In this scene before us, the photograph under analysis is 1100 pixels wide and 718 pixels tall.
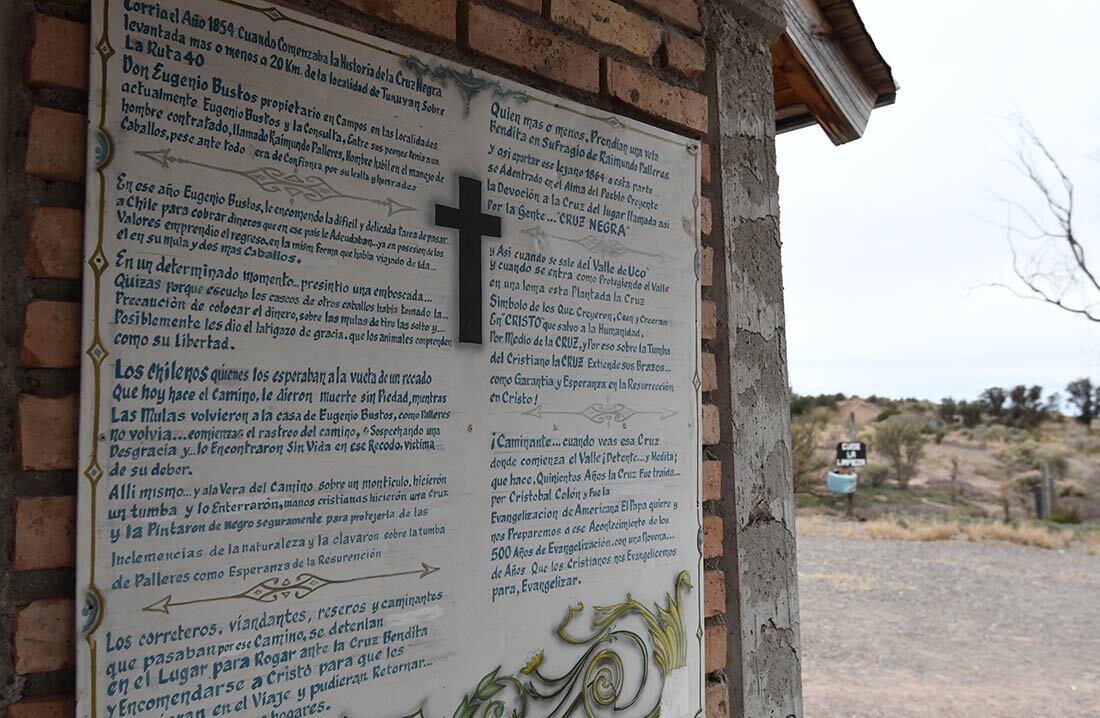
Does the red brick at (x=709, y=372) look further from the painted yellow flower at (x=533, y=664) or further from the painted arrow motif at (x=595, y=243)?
the painted yellow flower at (x=533, y=664)

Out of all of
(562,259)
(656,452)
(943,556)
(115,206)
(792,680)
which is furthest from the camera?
(943,556)

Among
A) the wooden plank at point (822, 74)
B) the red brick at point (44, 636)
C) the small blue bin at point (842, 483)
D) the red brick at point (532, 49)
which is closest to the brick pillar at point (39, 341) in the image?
the red brick at point (44, 636)

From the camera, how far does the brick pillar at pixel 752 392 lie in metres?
1.86

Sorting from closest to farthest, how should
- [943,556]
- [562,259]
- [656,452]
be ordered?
[562,259] → [656,452] → [943,556]

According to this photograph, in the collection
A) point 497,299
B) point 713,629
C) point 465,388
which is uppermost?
point 497,299

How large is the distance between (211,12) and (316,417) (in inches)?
25.7

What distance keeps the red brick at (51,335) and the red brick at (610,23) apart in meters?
1.13

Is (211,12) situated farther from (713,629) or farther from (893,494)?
(893,494)

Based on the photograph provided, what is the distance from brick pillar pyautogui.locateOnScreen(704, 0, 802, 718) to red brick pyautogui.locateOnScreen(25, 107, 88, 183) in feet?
4.53

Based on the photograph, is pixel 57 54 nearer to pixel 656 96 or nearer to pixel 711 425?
pixel 656 96

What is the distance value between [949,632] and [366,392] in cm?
842

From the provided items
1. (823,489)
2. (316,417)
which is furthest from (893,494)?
(316,417)

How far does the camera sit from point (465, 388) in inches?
55.5

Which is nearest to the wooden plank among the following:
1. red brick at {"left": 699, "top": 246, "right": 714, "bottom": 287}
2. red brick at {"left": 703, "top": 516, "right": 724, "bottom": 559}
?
red brick at {"left": 699, "top": 246, "right": 714, "bottom": 287}
